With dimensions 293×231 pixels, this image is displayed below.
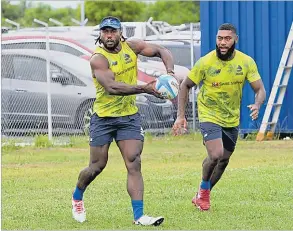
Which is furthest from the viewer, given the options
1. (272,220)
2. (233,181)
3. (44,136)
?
(44,136)

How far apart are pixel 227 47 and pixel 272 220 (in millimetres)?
1979

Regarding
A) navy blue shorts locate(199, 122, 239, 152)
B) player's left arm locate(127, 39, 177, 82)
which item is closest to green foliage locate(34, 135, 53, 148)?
navy blue shorts locate(199, 122, 239, 152)

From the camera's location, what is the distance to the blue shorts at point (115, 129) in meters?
10.7

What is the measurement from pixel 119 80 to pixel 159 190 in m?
2.97

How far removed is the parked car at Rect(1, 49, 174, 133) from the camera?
827 inches

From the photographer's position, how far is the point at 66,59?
2142 cm

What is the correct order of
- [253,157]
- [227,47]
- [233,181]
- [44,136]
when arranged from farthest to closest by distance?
[44,136], [253,157], [233,181], [227,47]

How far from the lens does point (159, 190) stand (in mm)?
13188

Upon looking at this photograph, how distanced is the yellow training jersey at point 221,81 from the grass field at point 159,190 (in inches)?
40.0

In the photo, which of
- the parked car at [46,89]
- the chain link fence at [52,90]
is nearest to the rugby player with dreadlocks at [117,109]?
the chain link fence at [52,90]

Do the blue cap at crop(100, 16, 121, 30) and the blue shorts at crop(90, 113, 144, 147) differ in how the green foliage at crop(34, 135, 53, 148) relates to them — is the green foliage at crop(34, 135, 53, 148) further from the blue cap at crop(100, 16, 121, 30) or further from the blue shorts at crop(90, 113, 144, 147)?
the blue cap at crop(100, 16, 121, 30)

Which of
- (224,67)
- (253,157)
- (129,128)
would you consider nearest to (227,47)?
(224,67)

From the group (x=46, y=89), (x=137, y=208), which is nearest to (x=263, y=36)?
(x=46, y=89)

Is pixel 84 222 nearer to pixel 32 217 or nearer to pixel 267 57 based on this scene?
pixel 32 217
